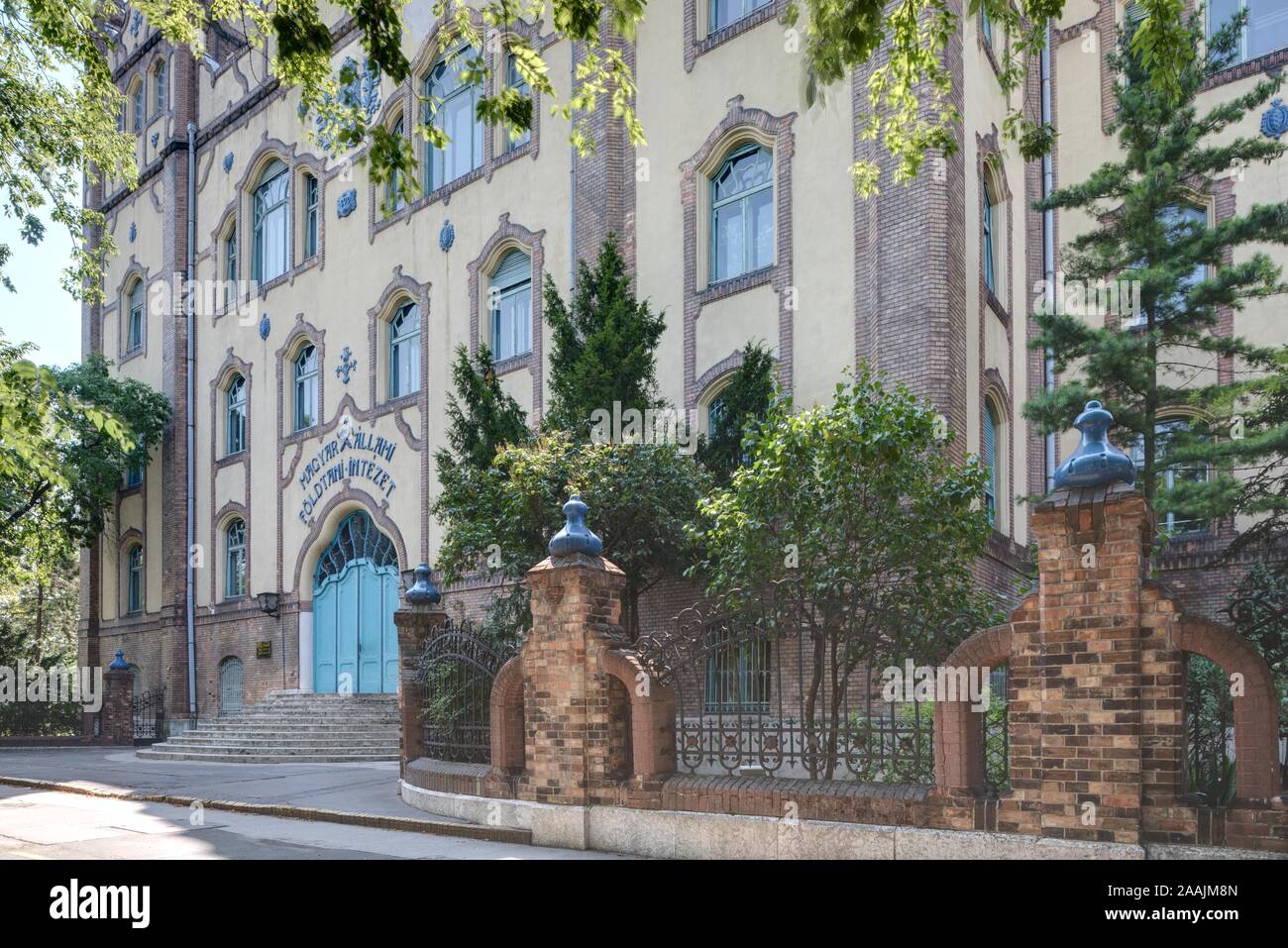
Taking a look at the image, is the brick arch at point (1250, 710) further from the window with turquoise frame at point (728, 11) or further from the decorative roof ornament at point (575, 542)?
the window with turquoise frame at point (728, 11)

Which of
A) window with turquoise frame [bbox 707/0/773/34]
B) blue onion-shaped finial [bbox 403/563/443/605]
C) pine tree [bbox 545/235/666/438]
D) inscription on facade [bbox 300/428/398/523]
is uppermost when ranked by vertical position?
window with turquoise frame [bbox 707/0/773/34]

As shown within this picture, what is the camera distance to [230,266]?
2930cm

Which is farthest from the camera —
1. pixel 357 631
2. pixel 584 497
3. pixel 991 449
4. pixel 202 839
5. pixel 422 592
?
pixel 357 631

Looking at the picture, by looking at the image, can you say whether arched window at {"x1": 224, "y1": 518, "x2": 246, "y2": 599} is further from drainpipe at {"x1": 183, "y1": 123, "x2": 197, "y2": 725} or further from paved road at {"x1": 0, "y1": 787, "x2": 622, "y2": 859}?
paved road at {"x1": 0, "y1": 787, "x2": 622, "y2": 859}

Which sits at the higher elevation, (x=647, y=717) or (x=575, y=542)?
(x=575, y=542)

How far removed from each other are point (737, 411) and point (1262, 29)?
1090 centimetres

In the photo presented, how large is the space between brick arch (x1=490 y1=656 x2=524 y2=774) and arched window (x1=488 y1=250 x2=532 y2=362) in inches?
420

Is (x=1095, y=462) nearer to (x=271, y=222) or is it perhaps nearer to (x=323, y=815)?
(x=323, y=815)

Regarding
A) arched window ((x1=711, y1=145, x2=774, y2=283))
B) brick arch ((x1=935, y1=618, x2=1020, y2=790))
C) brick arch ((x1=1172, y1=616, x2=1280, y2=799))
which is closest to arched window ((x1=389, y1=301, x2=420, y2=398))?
arched window ((x1=711, y1=145, x2=774, y2=283))

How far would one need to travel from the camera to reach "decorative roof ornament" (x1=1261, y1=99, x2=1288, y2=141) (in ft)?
58.7

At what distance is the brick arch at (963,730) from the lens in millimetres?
7754

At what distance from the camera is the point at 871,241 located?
15625 millimetres

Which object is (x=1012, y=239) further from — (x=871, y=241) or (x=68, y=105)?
(x=68, y=105)

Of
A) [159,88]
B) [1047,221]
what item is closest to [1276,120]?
[1047,221]
